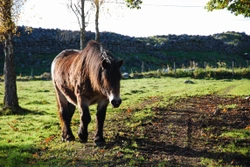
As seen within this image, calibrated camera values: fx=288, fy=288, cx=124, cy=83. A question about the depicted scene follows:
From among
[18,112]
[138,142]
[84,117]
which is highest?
[84,117]

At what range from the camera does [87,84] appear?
7039 millimetres

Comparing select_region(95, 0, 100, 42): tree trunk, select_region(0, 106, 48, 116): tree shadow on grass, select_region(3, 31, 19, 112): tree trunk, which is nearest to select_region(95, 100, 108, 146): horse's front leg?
select_region(0, 106, 48, 116): tree shadow on grass

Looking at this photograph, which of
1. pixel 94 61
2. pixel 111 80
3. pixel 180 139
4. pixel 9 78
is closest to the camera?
pixel 111 80

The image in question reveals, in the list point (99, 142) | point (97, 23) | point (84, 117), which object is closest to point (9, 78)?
point (84, 117)

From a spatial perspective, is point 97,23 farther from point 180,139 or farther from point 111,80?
point 111,80

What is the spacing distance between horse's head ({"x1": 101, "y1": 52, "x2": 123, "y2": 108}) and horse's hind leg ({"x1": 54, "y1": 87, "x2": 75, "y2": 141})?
2.46 m

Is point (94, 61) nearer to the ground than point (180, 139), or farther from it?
farther from it

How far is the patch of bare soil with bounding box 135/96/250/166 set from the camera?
20.1 ft

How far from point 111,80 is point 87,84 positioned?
1029mm

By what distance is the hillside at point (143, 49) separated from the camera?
130ft

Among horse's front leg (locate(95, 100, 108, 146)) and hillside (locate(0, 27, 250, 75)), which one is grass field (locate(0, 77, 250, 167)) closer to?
horse's front leg (locate(95, 100, 108, 146))

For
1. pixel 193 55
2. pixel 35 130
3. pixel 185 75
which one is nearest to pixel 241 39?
pixel 193 55

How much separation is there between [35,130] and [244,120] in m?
7.07

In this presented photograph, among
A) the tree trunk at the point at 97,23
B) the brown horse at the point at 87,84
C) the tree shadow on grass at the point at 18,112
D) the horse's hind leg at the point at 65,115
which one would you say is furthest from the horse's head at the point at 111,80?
the tree trunk at the point at 97,23
